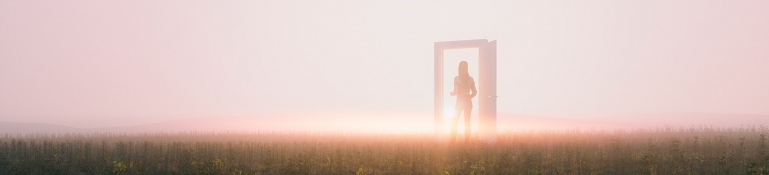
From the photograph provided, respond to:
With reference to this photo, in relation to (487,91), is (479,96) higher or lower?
lower

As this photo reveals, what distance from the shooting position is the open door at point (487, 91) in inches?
623

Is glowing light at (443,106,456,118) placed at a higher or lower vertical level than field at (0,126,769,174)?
higher

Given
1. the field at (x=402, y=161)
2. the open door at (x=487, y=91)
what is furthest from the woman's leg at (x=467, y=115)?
the field at (x=402, y=161)

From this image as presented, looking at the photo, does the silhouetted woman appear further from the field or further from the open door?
the field

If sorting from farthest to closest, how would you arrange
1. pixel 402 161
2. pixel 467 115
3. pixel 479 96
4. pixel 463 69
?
pixel 479 96
pixel 467 115
pixel 463 69
pixel 402 161

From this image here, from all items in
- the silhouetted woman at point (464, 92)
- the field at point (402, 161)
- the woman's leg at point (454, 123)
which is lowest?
the field at point (402, 161)

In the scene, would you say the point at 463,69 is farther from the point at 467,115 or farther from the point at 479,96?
the point at 467,115

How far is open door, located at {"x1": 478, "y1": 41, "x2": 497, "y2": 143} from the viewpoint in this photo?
15812mm

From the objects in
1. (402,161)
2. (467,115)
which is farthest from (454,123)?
(402,161)

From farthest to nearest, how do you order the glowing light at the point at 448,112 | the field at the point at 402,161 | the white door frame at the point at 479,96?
the glowing light at the point at 448,112 → the white door frame at the point at 479,96 → the field at the point at 402,161

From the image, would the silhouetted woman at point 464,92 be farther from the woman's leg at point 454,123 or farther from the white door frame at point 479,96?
the white door frame at point 479,96

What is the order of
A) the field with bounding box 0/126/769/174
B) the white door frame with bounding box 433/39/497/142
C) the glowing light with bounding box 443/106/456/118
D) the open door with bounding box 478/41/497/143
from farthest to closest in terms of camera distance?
the glowing light with bounding box 443/106/456/118, the white door frame with bounding box 433/39/497/142, the open door with bounding box 478/41/497/143, the field with bounding box 0/126/769/174

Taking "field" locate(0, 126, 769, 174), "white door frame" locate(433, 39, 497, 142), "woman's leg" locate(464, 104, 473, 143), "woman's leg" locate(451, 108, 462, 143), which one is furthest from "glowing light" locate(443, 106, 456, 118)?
"field" locate(0, 126, 769, 174)

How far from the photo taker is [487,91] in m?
16.1
